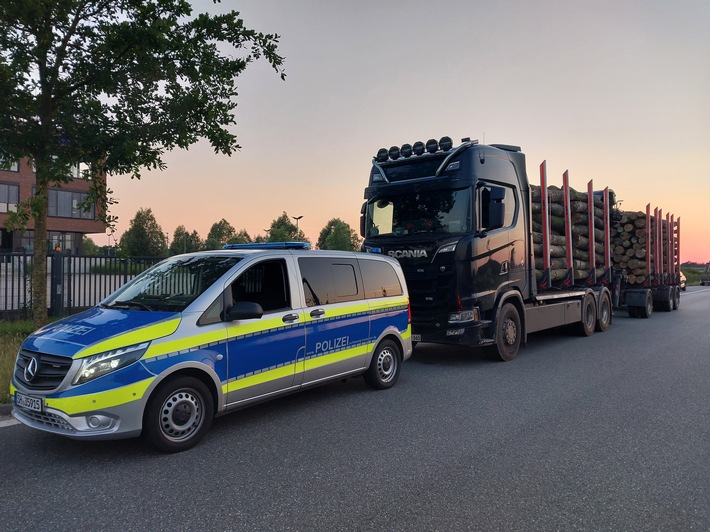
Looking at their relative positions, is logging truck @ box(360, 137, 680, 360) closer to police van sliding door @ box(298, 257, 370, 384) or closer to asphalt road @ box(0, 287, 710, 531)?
asphalt road @ box(0, 287, 710, 531)

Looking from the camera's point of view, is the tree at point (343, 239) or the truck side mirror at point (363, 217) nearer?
the truck side mirror at point (363, 217)

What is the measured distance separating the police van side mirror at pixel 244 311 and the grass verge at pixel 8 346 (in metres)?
2.80

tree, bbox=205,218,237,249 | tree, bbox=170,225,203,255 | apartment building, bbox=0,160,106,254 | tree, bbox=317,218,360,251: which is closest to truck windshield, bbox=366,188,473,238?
apartment building, bbox=0,160,106,254

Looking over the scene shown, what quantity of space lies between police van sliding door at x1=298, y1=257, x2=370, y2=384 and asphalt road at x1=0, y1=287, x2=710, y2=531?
483 mm

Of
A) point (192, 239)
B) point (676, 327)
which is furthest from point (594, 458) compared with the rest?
point (192, 239)

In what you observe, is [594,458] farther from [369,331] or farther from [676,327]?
[676,327]

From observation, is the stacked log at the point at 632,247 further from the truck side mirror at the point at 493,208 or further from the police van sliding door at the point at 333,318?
the police van sliding door at the point at 333,318

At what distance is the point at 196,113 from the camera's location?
25.1 ft

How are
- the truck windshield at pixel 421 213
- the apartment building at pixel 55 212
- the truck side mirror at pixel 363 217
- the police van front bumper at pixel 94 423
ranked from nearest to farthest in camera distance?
the police van front bumper at pixel 94 423, the truck windshield at pixel 421 213, the truck side mirror at pixel 363 217, the apartment building at pixel 55 212

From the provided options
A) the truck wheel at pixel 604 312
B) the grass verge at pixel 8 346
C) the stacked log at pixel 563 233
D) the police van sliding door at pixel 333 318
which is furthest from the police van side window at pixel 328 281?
the truck wheel at pixel 604 312

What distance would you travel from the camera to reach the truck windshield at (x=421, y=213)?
8.30 metres

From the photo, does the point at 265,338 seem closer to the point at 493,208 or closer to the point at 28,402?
the point at 28,402

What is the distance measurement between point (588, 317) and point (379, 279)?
23.6ft

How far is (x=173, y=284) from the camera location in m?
5.28
